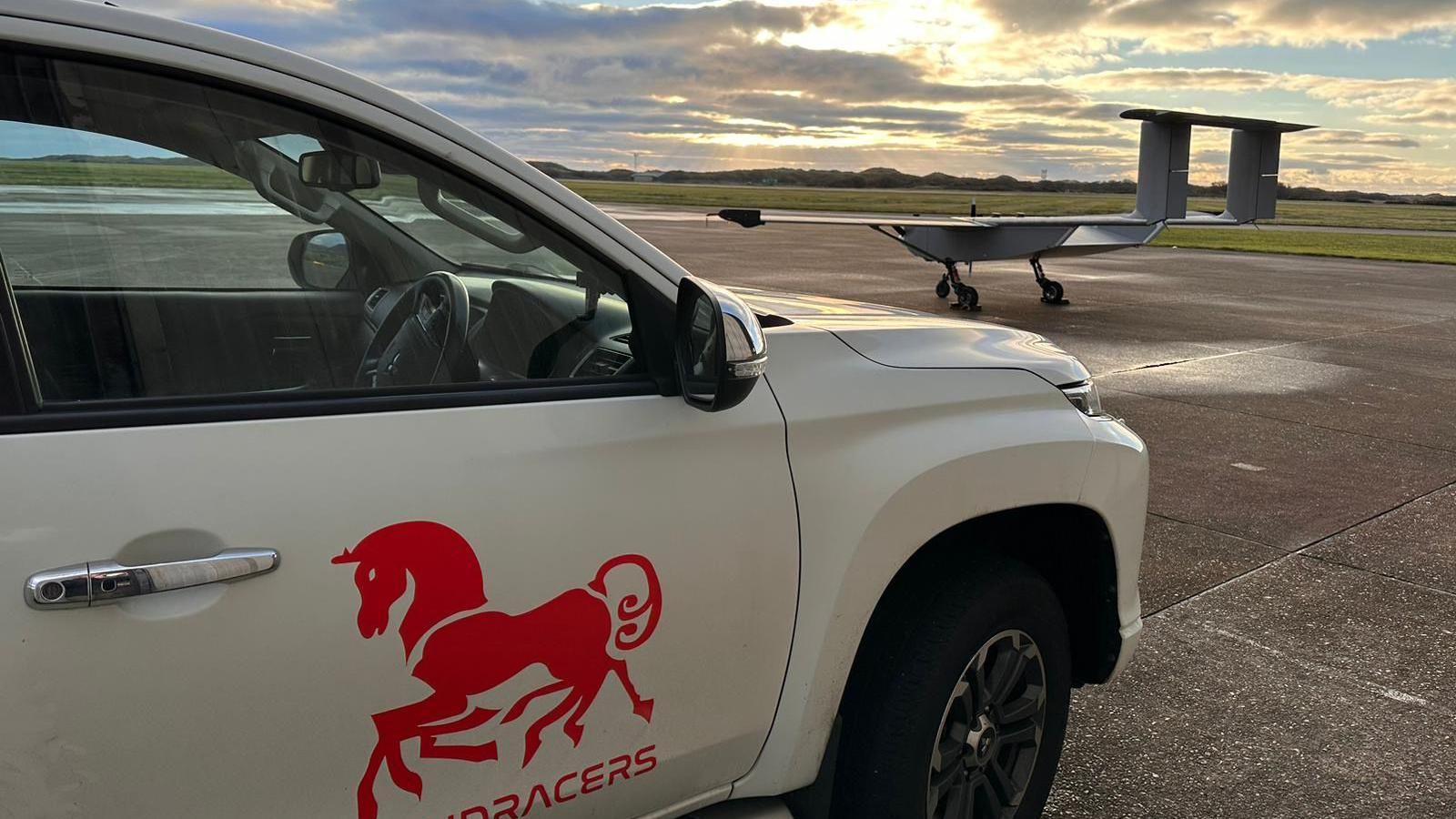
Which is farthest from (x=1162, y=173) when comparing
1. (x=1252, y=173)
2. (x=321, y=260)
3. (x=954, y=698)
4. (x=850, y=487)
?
(x=321, y=260)

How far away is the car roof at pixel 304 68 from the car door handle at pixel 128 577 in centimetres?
71

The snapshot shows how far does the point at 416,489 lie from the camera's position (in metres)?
1.75

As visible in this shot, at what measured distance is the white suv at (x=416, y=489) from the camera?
1525 millimetres

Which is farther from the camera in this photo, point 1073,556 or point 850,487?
point 1073,556

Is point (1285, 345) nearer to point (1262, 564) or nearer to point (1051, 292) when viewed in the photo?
point (1051, 292)

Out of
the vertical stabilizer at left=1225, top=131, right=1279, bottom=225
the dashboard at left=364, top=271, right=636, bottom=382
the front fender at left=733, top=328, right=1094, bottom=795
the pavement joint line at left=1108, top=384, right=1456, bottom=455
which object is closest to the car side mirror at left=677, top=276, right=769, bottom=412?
the dashboard at left=364, top=271, right=636, bottom=382

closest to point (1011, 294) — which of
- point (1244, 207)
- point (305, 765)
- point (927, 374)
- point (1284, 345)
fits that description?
point (1244, 207)

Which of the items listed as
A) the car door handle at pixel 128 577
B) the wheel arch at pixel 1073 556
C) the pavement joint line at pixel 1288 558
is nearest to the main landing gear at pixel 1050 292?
the pavement joint line at pixel 1288 558

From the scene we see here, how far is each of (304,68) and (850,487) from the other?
126 centimetres

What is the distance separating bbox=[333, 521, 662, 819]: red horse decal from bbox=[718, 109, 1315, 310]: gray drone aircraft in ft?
46.4

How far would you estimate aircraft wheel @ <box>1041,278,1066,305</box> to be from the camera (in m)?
18.0

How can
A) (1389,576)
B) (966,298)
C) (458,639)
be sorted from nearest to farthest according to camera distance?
(458,639), (1389,576), (966,298)

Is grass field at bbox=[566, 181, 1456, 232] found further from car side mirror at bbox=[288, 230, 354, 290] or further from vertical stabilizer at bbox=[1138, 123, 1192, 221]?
car side mirror at bbox=[288, 230, 354, 290]

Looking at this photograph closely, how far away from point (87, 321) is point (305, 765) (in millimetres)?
713
